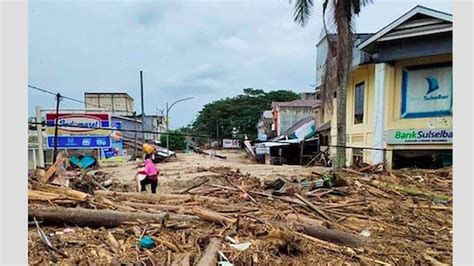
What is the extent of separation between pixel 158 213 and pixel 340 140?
10628 mm

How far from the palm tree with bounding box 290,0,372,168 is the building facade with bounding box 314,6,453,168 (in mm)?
1149

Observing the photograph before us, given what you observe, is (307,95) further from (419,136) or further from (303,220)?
(303,220)

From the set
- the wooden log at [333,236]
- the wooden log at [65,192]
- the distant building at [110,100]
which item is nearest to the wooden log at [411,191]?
the wooden log at [333,236]

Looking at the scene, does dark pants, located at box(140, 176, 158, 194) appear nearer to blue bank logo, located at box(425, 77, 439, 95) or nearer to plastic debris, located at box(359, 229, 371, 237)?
plastic debris, located at box(359, 229, 371, 237)

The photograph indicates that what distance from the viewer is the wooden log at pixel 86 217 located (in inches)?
203

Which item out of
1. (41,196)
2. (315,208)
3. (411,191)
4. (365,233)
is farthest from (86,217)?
(411,191)

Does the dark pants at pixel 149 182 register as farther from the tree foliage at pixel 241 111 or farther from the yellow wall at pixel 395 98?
the tree foliage at pixel 241 111

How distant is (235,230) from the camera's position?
5.28m

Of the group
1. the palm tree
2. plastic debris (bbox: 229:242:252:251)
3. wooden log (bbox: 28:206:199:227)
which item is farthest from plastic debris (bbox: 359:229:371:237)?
the palm tree

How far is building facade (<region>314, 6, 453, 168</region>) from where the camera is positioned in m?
13.5

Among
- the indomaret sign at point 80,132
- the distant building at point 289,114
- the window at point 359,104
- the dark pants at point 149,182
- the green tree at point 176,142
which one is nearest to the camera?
the dark pants at point 149,182

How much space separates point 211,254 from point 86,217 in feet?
6.75

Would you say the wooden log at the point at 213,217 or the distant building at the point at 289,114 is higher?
the distant building at the point at 289,114

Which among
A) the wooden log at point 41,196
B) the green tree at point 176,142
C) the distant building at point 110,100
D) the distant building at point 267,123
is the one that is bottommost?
the green tree at point 176,142
